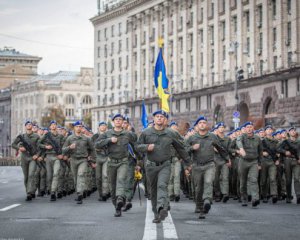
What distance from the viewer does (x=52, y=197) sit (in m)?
22.4

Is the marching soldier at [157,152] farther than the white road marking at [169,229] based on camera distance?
Yes

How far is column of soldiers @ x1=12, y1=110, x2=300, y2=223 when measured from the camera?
15.6 meters

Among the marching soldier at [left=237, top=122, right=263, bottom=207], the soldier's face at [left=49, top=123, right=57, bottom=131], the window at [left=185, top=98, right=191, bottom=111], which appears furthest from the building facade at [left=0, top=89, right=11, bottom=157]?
the marching soldier at [left=237, top=122, right=263, bottom=207]

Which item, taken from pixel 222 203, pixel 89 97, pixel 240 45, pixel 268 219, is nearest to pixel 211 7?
pixel 240 45

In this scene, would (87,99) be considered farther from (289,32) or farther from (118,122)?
(118,122)

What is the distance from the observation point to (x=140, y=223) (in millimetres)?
14977

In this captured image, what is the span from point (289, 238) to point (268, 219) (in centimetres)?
360

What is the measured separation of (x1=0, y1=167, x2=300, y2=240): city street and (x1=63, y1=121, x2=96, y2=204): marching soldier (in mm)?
739

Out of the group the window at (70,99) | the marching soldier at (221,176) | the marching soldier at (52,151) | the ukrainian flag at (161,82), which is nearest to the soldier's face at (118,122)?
the marching soldier at (221,176)

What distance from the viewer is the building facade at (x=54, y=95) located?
15525 centimetres

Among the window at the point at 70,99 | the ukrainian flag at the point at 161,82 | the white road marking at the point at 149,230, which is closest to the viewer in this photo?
the white road marking at the point at 149,230

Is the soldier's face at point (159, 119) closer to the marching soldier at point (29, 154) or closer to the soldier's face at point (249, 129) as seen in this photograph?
the soldier's face at point (249, 129)

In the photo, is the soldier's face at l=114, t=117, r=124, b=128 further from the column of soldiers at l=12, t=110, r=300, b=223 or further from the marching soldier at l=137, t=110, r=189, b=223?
the marching soldier at l=137, t=110, r=189, b=223

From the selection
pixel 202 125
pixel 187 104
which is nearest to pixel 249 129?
pixel 202 125
